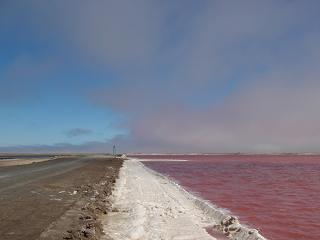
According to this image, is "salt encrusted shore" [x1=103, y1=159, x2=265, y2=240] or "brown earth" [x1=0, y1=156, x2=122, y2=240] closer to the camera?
"brown earth" [x1=0, y1=156, x2=122, y2=240]

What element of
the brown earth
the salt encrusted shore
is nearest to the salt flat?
the salt encrusted shore

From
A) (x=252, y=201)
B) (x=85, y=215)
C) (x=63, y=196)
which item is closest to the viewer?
(x=85, y=215)

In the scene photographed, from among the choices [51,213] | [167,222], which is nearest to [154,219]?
[167,222]

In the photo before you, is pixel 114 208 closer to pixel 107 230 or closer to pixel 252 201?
pixel 107 230

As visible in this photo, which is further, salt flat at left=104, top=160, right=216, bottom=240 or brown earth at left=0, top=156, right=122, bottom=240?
salt flat at left=104, top=160, right=216, bottom=240

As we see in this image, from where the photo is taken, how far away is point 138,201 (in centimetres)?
2248

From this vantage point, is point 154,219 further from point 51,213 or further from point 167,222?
point 51,213

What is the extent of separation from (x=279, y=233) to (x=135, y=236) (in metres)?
6.21

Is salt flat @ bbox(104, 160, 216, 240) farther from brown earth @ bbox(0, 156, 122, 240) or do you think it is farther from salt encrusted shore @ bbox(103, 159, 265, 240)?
brown earth @ bbox(0, 156, 122, 240)

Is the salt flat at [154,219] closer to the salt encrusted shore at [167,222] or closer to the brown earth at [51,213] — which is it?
the salt encrusted shore at [167,222]

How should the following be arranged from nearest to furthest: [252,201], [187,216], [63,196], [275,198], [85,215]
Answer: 1. [85,215]
2. [187,216]
3. [63,196]
4. [252,201]
5. [275,198]

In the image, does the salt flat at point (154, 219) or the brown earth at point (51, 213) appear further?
the salt flat at point (154, 219)

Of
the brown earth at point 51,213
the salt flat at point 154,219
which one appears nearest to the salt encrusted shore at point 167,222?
the salt flat at point 154,219

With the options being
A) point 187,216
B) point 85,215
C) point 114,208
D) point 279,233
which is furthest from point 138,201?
point 279,233
